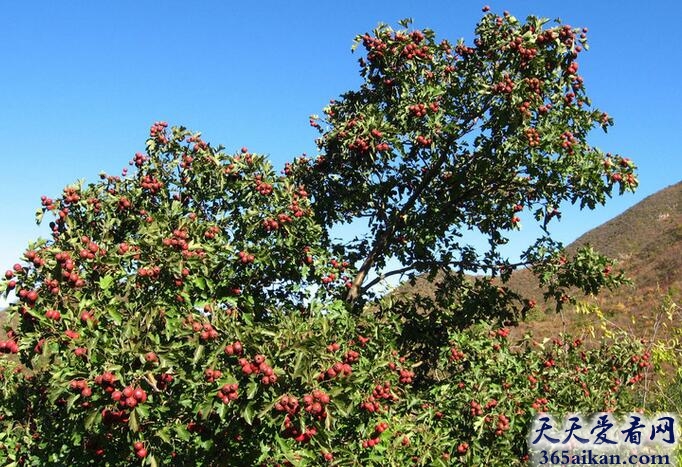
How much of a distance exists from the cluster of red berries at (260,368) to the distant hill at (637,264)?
23.3 ft

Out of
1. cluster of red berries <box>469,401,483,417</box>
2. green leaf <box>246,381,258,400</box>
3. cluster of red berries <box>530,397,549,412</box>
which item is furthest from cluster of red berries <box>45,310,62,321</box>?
cluster of red berries <box>530,397,549,412</box>

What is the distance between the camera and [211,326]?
5.38 meters

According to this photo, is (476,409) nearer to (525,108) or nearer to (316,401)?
(316,401)

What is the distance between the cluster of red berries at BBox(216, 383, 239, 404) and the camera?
15.9 feet

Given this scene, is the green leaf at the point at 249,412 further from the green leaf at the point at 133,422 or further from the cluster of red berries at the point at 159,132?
the cluster of red berries at the point at 159,132

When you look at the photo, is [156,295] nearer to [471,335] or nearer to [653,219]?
[471,335]

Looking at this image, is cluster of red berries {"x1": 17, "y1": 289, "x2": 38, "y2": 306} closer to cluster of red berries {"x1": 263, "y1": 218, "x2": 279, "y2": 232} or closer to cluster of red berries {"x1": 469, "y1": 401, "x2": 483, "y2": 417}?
cluster of red berries {"x1": 263, "y1": 218, "x2": 279, "y2": 232}

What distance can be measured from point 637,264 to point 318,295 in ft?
144

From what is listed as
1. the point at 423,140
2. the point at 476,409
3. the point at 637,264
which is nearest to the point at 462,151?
the point at 423,140

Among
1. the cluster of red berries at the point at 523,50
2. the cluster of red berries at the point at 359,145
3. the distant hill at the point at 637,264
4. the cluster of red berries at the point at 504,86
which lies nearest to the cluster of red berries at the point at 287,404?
the cluster of red berries at the point at 359,145

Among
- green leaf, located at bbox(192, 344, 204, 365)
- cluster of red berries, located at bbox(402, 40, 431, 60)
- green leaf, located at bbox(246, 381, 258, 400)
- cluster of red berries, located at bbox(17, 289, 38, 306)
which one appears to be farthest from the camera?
cluster of red berries, located at bbox(402, 40, 431, 60)

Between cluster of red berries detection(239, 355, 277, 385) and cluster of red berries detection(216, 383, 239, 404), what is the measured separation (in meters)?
0.17

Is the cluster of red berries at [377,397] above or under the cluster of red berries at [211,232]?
under

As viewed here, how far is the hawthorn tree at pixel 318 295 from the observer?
531cm
